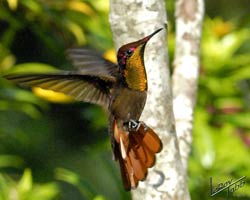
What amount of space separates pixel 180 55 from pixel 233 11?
7.93 ft

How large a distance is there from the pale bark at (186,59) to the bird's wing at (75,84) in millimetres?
333

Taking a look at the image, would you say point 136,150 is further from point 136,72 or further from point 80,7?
point 80,7

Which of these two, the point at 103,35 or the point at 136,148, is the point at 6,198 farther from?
the point at 103,35

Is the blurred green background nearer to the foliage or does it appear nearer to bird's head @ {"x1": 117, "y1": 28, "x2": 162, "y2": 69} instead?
the foliage

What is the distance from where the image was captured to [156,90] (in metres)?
1.86

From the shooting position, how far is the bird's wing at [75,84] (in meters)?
1.68

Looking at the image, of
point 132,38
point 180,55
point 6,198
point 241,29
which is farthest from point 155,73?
point 241,29

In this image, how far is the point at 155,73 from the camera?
186 centimetres

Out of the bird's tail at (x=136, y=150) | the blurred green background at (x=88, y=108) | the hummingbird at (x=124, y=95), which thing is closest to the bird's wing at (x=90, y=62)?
the hummingbird at (x=124, y=95)

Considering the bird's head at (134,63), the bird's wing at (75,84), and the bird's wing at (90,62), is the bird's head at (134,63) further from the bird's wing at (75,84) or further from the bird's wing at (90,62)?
the bird's wing at (90,62)

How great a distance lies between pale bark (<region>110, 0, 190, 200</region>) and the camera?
183 cm

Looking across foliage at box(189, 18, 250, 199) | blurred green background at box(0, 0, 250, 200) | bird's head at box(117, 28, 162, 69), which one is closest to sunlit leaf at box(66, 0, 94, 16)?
blurred green background at box(0, 0, 250, 200)

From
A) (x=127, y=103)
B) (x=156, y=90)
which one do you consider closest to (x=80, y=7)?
(x=156, y=90)

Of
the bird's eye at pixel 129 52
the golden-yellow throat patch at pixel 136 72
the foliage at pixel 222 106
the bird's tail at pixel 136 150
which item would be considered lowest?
the foliage at pixel 222 106
